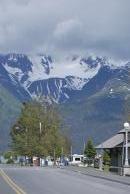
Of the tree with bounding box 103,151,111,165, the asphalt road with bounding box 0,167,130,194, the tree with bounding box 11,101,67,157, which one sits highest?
the tree with bounding box 11,101,67,157

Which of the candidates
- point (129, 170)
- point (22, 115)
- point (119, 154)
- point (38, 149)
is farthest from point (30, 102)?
point (129, 170)

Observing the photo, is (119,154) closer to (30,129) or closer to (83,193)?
(30,129)

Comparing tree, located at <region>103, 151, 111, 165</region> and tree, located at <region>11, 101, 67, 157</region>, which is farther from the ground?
tree, located at <region>11, 101, 67, 157</region>

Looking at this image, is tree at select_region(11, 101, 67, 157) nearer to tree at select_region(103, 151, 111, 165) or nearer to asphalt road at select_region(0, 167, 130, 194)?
tree at select_region(103, 151, 111, 165)

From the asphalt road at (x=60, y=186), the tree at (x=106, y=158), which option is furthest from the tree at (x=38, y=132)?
the asphalt road at (x=60, y=186)

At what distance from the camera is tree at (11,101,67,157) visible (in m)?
133

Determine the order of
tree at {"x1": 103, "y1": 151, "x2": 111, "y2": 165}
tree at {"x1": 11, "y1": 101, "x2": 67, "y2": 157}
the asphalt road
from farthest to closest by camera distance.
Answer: tree at {"x1": 11, "y1": 101, "x2": 67, "y2": 157} < tree at {"x1": 103, "y1": 151, "x2": 111, "y2": 165} < the asphalt road

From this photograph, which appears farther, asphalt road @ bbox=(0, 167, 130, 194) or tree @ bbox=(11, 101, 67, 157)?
tree @ bbox=(11, 101, 67, 157)

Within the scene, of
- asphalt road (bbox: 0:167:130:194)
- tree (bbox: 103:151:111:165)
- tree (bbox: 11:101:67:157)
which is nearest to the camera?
asphalt road (bbox: 0:167:130:194)

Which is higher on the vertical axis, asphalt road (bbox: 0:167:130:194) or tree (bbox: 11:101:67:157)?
tree (bbox: 11:101:67:157)

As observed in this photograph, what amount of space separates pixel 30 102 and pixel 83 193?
4340 inches

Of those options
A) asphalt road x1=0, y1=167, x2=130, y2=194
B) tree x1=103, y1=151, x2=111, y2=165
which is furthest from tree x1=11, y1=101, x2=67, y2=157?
asphalt road x1=0, y1=167, x2=130, y2=194

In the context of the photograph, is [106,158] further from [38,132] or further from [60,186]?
[60,186]

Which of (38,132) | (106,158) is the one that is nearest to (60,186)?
(106,158)
